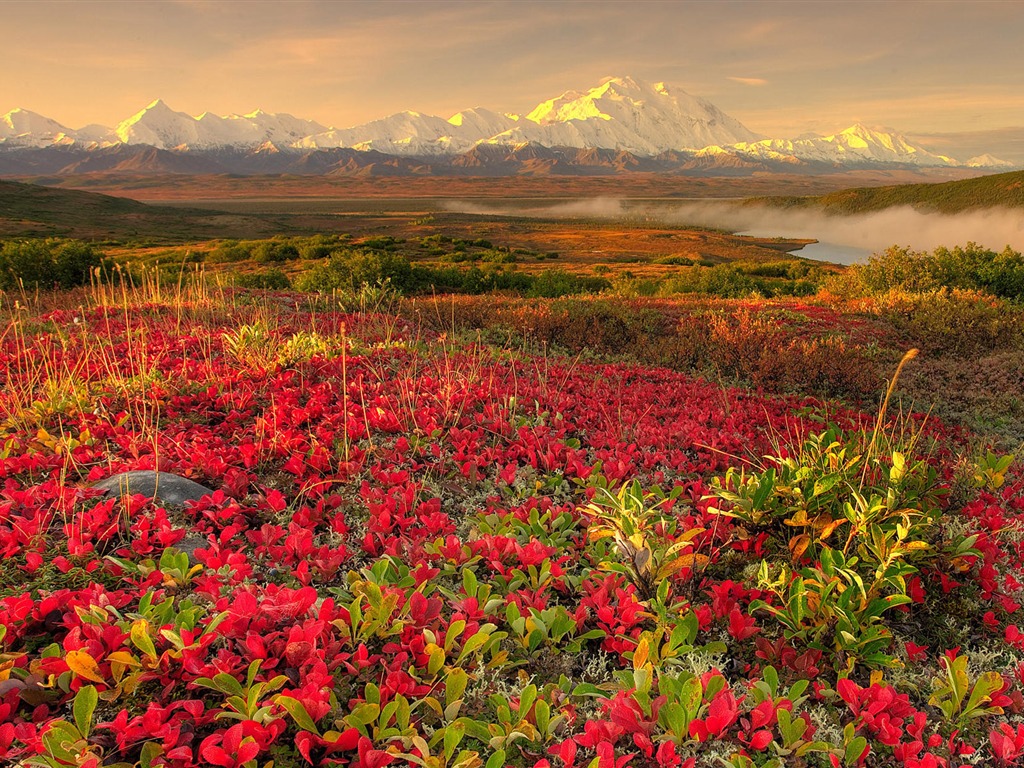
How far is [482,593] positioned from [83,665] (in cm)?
192

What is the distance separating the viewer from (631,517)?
3.86m

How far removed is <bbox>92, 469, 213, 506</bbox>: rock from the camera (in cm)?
450

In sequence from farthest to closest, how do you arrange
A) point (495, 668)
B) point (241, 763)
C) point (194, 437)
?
point (194, 437), point (495, 668), point (241, 763)

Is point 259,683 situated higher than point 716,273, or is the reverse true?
point 716,273

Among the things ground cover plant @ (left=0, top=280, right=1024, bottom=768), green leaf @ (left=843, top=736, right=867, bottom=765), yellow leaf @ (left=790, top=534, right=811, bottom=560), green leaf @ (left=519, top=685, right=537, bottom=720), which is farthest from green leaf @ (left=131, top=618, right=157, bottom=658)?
yellow leaf @ (left=790, top=534, right=811, bottom=560)

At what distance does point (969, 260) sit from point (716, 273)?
12399mm

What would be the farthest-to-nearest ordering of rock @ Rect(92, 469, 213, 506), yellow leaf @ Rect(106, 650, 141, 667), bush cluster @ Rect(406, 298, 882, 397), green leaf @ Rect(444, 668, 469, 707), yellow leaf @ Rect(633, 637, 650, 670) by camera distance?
bush cluster @ Rect(406, 298, 882, 397) → rock @ Rect(92, 469, 213, 506) → yellow leaf @ Rect(633, 637, 650, 670) → green leaf @ Rect(444, 668, 469, 707) → yellow leaf @ Rect(106, 650, 141, 667)

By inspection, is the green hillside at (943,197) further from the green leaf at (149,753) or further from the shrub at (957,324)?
the green leaf at (149,753)

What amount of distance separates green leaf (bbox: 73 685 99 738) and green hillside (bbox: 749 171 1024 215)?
623 feet

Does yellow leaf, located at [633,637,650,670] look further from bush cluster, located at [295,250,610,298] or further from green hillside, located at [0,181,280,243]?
green hillside, located at [0,181,280,243]

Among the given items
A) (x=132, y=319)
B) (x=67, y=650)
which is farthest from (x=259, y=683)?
(x=132, y=319)

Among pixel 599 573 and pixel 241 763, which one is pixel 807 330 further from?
pixel 241 763

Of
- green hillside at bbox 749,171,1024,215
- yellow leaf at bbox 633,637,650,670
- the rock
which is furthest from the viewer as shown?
green hillside at bbox 749,171,1024,215

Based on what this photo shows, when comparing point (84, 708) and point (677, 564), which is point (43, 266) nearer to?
point (84, 708)
